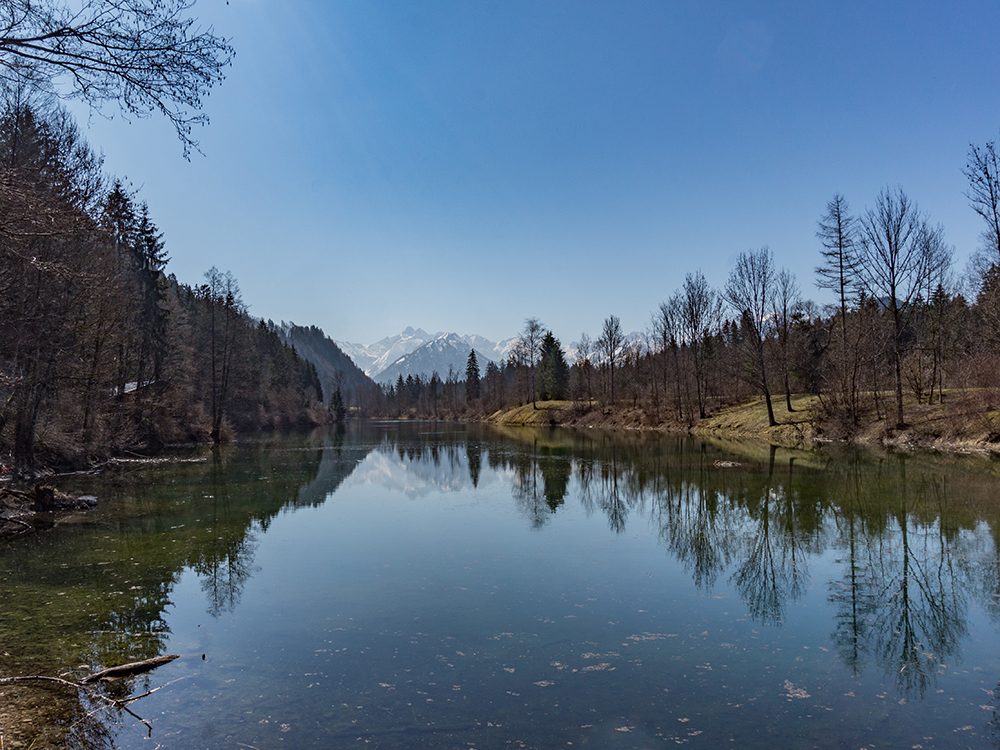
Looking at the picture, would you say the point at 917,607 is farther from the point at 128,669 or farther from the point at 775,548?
the point at 128,669

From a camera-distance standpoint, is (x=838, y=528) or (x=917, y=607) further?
(x=838, y=528)

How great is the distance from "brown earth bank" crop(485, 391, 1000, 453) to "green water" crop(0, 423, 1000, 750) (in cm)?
1118

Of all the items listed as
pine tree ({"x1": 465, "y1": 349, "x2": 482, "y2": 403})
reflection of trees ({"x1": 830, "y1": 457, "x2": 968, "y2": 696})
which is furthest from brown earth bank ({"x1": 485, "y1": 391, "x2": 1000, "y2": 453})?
pine tree ({"x1": 465, "y1": 349, "x2": 482, "y2": 403})

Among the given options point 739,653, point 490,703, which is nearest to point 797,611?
point 739,653

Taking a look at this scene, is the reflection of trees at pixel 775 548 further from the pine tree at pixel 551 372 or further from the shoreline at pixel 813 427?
the pine tree at pixel 551 372

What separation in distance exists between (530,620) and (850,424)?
1222 inches

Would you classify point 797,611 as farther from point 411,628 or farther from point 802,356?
point 802,356

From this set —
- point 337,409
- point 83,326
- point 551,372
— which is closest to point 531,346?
point 551,372

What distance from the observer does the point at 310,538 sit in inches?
501

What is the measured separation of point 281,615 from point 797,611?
6.90m

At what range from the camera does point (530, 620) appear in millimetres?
7492

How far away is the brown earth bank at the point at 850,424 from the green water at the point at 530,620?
440 inches

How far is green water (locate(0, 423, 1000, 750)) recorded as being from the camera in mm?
4984

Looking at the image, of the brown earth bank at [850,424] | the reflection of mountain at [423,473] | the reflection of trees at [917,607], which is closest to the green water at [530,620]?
the reflection of trees at [917,607]
